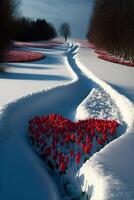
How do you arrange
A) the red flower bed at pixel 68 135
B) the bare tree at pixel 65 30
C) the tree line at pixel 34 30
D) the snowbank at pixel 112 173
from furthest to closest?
the bare tree at pixel 65 30, the tree line at pixel 34 30, the red flower bed at pixel 68 135, the snowbank at pixel 112 173

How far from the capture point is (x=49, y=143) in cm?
754

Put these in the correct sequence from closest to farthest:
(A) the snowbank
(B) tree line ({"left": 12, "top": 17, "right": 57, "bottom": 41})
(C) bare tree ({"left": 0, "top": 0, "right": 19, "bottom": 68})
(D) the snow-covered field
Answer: (A) the snowbank, (D) the snow-covered field, (C) bare tree ({"left": 0, "top": 0, "right": 19, "bottom": 68}), (B) tree line ({"left": 12, "top": 17, "right": 57, "bottom": 41})

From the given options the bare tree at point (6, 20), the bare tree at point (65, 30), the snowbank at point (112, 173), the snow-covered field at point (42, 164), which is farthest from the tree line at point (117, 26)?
the bare tree at point (65, 30)

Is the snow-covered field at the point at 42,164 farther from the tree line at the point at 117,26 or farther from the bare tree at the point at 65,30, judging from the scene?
the bare tree at the point at 65,30

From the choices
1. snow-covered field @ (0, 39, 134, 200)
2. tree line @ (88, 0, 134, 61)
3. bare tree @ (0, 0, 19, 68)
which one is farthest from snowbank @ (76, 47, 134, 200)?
tree line @ (88, 0, 134, 61)

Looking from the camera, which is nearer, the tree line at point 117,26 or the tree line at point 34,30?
the tree line at point 117,26

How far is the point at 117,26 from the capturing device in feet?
142

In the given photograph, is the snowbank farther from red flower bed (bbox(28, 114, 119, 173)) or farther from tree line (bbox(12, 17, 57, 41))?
tree line (bbox(12, 17, 57, 41))

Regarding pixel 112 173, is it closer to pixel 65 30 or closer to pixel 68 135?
pixel 68 135

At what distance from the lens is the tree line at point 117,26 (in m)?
38.8

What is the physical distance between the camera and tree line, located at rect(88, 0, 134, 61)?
38.8 metres

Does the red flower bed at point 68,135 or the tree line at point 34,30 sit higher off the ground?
the red flower bed at point 68,135

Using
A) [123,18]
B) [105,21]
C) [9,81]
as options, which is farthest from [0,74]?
[105,21]

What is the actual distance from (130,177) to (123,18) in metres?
38.1
